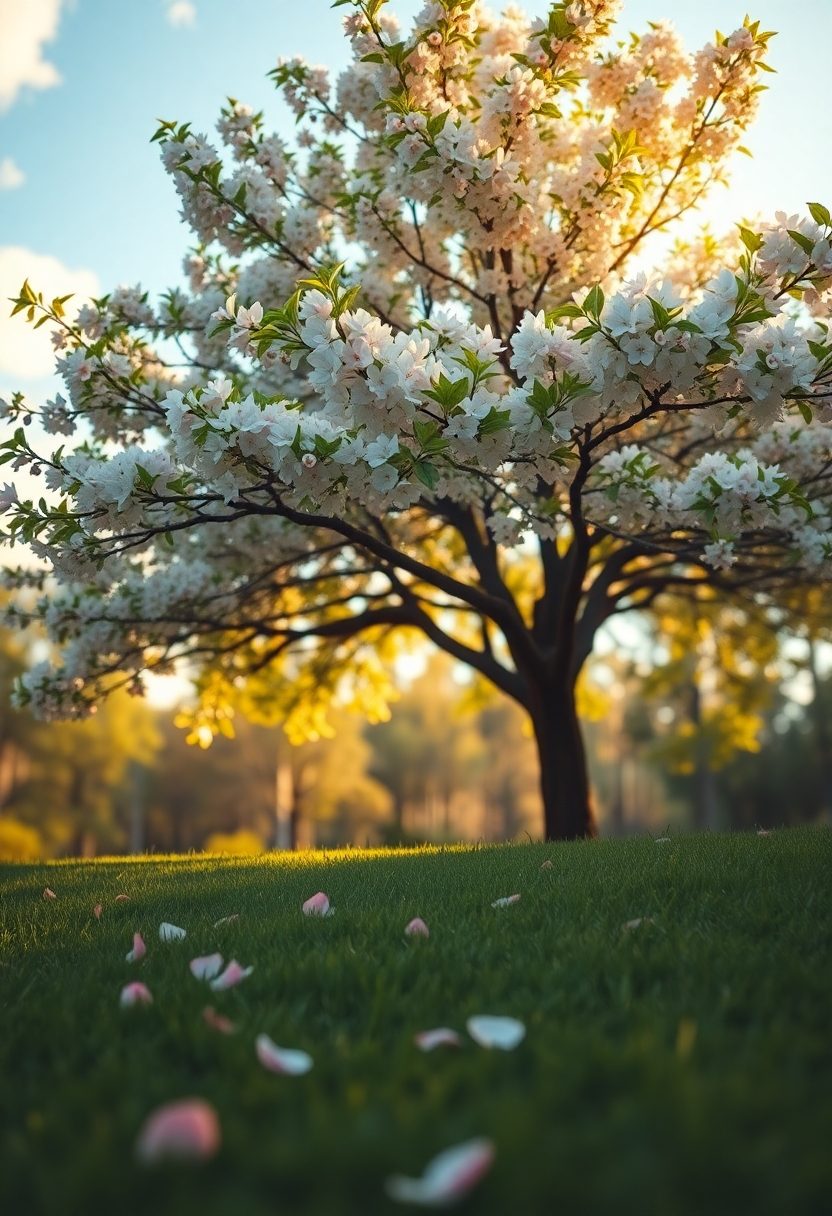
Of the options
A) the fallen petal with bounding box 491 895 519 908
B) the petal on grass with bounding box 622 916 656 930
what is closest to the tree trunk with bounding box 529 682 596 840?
the fallen petal with bounding box 491 895 519 908

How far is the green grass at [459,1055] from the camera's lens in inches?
56.4

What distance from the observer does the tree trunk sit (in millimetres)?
8523

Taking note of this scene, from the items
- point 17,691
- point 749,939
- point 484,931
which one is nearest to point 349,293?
point 484,931

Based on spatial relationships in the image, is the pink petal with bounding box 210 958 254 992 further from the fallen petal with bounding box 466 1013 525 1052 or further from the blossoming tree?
the blossoming tree

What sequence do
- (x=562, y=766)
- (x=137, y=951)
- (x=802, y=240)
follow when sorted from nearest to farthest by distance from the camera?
(x=137, y=951) → (x=802, y=240) → (x=562, y=766)

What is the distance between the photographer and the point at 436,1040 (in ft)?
6.55

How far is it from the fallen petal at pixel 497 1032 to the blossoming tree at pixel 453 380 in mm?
2462

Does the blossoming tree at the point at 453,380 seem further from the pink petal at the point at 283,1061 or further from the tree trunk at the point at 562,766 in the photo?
the pink petal at the point at 283,1061

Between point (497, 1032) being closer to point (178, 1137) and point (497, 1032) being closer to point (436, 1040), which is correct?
point (436, 1040)

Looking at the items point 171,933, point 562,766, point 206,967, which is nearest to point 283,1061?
point 206,967

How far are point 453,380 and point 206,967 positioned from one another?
8.79ft

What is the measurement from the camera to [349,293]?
12.4ft

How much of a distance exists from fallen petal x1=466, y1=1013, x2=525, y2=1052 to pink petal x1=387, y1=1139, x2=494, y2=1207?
21.2 inches

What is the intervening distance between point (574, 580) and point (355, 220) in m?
3.44
